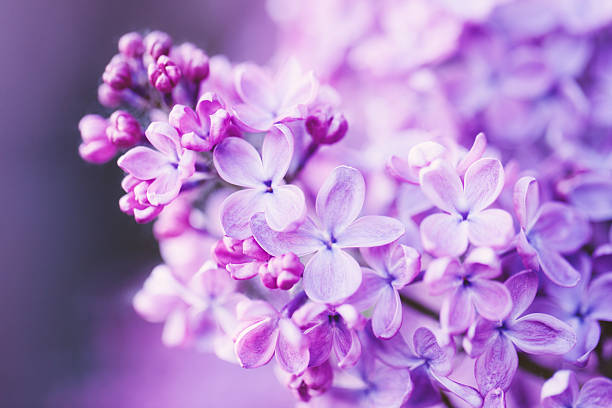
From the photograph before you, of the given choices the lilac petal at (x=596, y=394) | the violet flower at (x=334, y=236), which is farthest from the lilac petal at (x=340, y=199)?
the lilac petal at (x=596, y=394)

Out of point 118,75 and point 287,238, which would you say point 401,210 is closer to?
point 287,238

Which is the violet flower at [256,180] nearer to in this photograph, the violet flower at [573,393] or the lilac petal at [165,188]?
the lilac petal at [165,188]

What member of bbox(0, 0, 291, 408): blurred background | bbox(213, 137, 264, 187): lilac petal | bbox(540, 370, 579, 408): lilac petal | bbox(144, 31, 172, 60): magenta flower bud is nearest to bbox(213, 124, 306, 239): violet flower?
bbox(213, 137, 264, 187): lilac petal

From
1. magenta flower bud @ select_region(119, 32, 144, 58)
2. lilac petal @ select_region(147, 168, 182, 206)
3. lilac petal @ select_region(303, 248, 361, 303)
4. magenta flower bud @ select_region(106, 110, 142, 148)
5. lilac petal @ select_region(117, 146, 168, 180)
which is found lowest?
lilac petal @ select_region(303, 248, 361, 303)

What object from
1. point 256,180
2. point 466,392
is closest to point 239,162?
point 256,180

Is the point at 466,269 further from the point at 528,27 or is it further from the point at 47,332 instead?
the point at 47,332

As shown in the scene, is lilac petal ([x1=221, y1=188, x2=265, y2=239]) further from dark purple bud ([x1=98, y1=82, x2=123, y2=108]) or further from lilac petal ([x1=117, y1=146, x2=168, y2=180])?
dark purple bud ([x1=98, y1=82, x2=123, y2=108])
